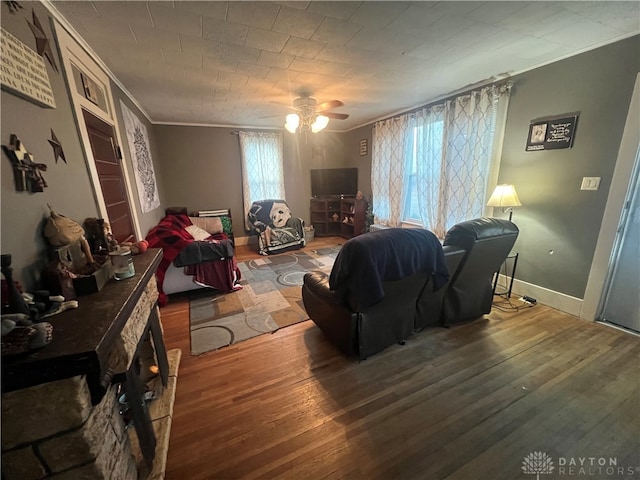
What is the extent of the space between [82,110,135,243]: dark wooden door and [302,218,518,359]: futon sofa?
1.72 meters

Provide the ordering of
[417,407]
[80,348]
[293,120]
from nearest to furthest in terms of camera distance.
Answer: [80,348] → [417,407] → [293,120]

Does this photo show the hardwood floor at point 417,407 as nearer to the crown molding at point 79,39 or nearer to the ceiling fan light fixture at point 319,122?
the crown molding at point 79,39

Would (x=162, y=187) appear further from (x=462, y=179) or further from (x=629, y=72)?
(x=629, y=72)

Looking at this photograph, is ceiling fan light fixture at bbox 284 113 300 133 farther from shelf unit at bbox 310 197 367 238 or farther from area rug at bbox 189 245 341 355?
shelf unit at bbox 310 197 367 238

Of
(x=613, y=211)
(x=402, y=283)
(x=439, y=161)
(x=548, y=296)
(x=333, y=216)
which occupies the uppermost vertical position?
(x=439, y=161)

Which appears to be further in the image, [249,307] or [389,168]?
[389,168]

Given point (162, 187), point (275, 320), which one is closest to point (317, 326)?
point (275, 320)

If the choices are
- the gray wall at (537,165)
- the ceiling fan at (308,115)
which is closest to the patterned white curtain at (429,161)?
the gray wall at (537,165)

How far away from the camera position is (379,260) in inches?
61.2

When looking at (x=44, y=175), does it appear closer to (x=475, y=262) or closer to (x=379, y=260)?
(x=379, y=260)

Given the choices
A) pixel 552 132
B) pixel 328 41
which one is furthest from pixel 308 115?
pixel 552 132

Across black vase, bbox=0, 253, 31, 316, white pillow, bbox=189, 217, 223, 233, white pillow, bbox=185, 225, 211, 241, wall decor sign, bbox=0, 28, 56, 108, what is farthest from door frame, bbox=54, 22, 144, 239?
white pillow, bbox=189, 217, 223, 233

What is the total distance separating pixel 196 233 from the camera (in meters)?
3.80

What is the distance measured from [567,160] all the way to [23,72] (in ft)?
12.5
